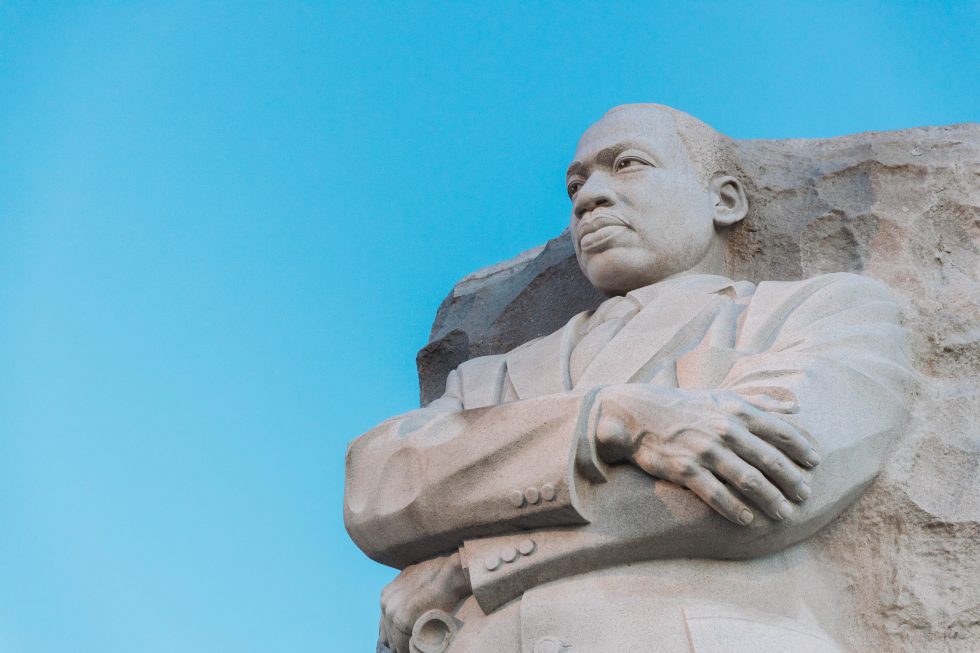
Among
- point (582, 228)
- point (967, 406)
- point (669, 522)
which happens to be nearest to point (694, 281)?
point (582, 228)

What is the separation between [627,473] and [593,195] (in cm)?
161

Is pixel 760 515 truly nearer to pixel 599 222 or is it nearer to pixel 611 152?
pixel 599 222

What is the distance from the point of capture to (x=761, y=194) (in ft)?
19.2

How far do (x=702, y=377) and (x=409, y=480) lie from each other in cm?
100

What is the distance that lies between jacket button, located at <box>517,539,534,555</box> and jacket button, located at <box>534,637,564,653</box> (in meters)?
0.27

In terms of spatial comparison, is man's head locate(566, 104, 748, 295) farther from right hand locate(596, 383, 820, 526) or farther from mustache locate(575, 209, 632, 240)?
right hand locate(596, 383, 820, 526)

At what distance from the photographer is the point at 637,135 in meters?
5.61

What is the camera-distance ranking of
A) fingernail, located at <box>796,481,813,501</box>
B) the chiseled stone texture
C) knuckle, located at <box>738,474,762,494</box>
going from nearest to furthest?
knuckle, located at <box>738,474,762,494</box> → fingernail, located at <box>796,481,813,501</box> → the chiseled stone texture

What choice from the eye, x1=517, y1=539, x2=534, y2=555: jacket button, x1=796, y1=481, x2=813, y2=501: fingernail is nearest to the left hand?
x1=517, y1=539, x2=534, y2=555: jacket button

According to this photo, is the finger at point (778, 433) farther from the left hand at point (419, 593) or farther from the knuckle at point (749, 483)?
the left hand at point (419, 593)

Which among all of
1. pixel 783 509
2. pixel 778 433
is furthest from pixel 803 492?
pixel 778 433

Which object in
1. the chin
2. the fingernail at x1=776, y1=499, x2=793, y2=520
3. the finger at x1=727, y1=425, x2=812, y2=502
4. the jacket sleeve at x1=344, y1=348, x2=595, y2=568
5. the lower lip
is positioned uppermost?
the lower lip

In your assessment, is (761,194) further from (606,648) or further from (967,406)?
(606,648)

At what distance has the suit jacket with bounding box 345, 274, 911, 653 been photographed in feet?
13.5
